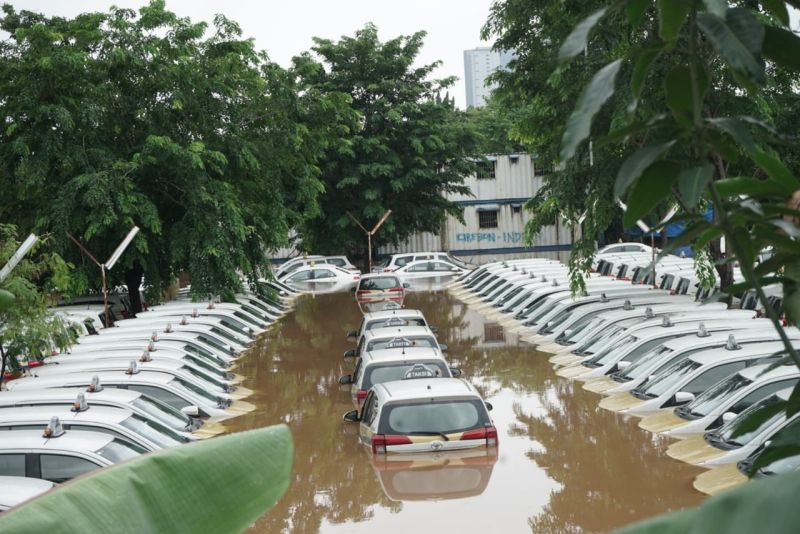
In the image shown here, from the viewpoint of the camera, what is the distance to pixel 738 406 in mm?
12398

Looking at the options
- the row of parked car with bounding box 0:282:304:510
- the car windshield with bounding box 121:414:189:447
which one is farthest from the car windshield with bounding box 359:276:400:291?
the car windshield with bounding box 121:414:189:447

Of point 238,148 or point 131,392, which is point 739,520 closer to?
point 131,392

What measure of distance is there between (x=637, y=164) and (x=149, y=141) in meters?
25.3

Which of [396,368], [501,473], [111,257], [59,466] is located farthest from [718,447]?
[111,257]

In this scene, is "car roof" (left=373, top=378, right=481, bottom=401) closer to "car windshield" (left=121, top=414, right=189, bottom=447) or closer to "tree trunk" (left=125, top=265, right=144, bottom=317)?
"car windshield" (left=121, top=414, right=189, bottom=447)

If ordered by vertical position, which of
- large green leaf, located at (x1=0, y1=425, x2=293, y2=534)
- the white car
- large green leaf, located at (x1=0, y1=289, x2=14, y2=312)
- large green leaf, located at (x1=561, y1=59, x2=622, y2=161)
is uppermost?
large green leaf, located at (x1=561, y1=59, x2=622, y2=161)

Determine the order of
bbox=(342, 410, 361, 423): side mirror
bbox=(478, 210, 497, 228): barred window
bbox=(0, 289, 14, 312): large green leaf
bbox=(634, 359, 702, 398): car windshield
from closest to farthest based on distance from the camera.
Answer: bbox=(0, 289, 14, 312): large green leaf, bbox=(342, 410, 361, 423): side mirror, bbox=(634, 359, 702, 398): car windshield, bbox=(478, 210, 497, 228): barred window

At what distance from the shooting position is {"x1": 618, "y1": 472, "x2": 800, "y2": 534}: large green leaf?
4.12 ft

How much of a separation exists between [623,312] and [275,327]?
10.8 m

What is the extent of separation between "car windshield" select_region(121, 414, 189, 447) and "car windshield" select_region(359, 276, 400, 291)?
18980 mm

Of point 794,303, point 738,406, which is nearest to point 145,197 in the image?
point 738,406

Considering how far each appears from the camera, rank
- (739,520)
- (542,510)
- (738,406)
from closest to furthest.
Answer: (739,520)
(542,510)
(738,406)

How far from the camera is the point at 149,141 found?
26219 mm

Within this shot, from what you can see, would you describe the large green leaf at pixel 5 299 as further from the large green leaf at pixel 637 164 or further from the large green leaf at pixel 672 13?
the large green leaf at pixel 672 13
